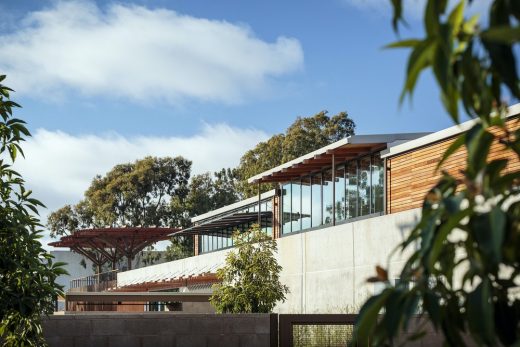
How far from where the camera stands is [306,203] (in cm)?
2975

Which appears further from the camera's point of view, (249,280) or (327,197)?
(327,197)

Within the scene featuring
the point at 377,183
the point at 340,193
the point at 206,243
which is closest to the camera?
the point at 377,183

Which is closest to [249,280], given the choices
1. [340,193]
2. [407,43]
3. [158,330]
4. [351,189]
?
[158,330]

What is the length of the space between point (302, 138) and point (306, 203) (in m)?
28.9

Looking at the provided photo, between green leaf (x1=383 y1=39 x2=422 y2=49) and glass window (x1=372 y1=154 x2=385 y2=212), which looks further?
glass window (x1=372 y1=154 x2=385 y2=212)

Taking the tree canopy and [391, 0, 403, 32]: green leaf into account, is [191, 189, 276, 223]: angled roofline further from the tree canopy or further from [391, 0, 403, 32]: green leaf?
[391, 0, 403, 32]: green leaf

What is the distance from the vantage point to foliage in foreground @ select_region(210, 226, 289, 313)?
2073cm

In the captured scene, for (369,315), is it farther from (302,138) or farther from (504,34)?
(302,138)

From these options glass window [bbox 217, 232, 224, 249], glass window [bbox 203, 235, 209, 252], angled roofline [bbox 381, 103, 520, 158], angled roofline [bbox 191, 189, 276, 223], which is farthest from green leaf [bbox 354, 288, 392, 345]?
glass window [bbox 203, 235, 209, 252]

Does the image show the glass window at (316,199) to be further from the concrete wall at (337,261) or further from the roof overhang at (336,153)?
the concrete wall at (337,261)

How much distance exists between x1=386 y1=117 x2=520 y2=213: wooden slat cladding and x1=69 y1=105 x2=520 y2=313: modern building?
2cm

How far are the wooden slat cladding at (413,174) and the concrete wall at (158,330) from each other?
21.3ft

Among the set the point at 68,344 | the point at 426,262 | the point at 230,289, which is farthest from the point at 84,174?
the point at 426,262

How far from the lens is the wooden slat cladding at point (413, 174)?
2153cm
